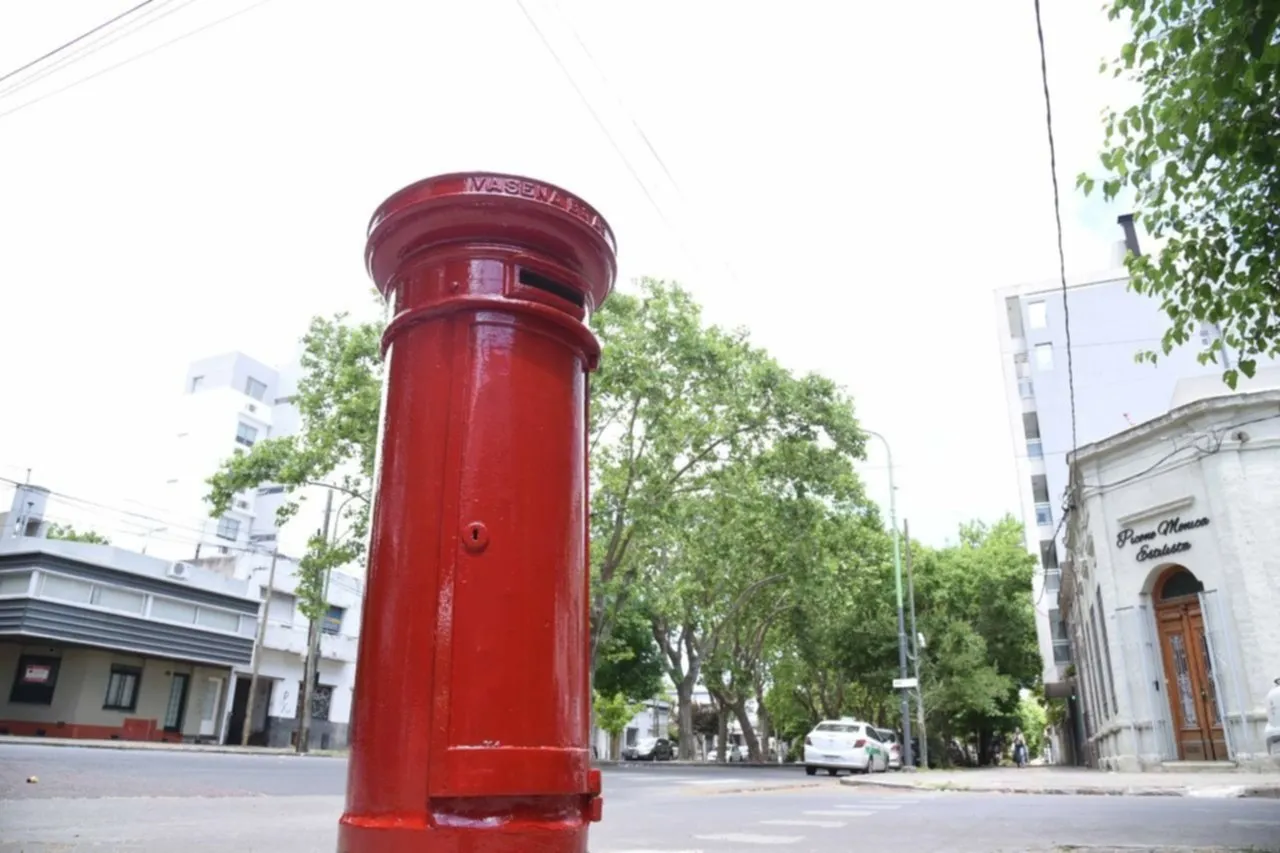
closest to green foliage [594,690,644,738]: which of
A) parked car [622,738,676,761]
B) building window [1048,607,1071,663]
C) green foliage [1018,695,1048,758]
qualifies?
parked car [622,738,676,761]

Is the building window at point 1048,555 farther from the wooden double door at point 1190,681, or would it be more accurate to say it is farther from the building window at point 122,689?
the building window at point 122,689

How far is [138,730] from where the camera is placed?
29828 mm

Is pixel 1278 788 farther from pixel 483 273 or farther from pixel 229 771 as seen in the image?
pixel 229 771

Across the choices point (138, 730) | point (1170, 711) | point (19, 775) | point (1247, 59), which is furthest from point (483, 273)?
point (138, 730)

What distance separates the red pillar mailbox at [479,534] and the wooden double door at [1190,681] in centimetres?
1654

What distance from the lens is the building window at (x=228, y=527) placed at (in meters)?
48.7

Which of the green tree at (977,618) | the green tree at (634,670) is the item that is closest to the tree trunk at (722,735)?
the green tree at (634,670)

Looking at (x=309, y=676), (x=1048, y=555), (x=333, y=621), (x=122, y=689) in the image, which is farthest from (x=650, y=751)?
(x=122, y=689)

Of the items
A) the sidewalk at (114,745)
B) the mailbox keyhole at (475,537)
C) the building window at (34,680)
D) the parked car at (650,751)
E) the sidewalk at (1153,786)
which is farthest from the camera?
the parked car at (650,751)

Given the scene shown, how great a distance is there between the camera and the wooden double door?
15.7 metres

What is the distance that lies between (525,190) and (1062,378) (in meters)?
42.8

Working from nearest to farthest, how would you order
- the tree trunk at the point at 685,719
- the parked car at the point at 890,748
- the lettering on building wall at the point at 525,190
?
the lettering on building wall at the point at 525,190, the parked car at the point at 890,748, the tree trunk at the point at 685,719

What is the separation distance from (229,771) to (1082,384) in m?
36.0

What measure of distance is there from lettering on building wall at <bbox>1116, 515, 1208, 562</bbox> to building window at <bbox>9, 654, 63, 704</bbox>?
2879cm
